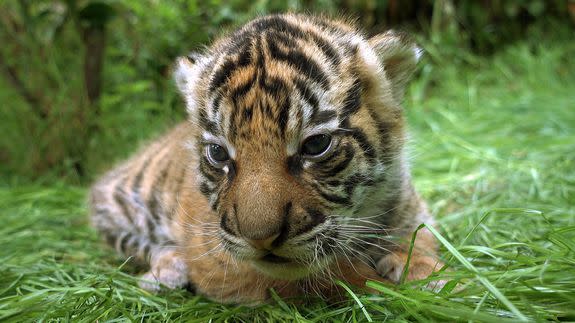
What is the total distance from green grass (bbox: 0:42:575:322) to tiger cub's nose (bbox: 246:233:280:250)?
0.38 metres

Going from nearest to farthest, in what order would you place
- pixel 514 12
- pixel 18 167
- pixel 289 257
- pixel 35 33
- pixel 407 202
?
1. pixel 289 257
2. pixel 407 202
3. pixel 35 33
4. pixel 18 167
5. pixel 514 12

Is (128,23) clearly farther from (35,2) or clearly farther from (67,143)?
(67,143)

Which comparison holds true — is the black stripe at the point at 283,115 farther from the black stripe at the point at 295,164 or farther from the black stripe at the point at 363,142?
the black stripe at the point at 363,142

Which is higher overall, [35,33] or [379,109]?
[35,33]

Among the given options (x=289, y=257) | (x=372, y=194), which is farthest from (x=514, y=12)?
(x=289, y=257)

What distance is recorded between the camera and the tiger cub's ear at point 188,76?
2.86 meters

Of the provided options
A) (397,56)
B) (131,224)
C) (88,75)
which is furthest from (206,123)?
(88,75)

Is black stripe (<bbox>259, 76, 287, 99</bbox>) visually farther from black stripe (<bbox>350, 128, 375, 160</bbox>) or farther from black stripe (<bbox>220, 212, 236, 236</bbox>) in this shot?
black stripe (<bbox>220, 212, 236, 236</bbox>)

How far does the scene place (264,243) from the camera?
2117 mm

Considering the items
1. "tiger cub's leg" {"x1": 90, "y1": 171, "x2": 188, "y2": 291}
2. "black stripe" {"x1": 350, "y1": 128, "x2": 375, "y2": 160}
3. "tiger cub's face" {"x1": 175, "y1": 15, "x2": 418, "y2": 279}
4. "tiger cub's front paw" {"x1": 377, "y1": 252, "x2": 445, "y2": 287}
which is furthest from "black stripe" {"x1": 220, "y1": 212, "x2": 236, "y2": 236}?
"tiger cub's leg" {"x1": 90, "y1": 171, "x2": 188, "y2": 291}

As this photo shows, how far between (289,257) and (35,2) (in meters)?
4.43

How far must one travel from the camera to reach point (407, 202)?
9.90 feet

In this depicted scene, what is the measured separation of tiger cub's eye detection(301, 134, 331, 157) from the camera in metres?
2.28

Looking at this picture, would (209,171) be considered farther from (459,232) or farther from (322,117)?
(459,232)
